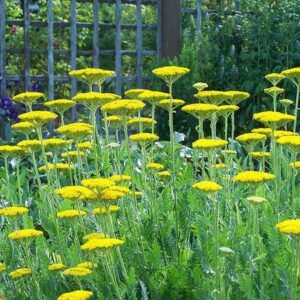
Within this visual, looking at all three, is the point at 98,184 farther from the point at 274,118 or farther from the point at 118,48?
the point at 118,48

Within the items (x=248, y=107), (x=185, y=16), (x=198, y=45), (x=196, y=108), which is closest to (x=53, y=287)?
(x=196, y=108)

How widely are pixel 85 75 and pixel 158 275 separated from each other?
704 millimetres

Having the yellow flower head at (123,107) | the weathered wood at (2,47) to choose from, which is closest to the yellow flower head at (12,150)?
the yellow flower head at (123,107)

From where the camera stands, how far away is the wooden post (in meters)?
8.33

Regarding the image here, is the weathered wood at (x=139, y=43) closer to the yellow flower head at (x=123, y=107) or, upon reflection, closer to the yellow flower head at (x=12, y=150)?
the yellow flower head at (x=12, y=150)

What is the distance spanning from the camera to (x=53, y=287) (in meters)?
3.09

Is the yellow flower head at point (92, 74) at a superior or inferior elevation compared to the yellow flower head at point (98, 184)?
superior

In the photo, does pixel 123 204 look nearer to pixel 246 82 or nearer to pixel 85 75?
pixel 85 75

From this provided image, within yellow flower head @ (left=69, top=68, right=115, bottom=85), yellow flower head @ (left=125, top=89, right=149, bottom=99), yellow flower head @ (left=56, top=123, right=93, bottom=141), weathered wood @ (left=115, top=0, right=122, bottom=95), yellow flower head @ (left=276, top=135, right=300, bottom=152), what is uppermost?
yellow flower head @ (left=69, top=68, right=115, bottom=85)

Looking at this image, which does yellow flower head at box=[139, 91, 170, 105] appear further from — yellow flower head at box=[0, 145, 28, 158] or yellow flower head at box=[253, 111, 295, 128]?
yellow flower head at box=[0, 145, 28, 158]

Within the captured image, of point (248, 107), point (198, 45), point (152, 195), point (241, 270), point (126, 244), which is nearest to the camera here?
point (241, 270)

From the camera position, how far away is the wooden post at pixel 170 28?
8328 mm

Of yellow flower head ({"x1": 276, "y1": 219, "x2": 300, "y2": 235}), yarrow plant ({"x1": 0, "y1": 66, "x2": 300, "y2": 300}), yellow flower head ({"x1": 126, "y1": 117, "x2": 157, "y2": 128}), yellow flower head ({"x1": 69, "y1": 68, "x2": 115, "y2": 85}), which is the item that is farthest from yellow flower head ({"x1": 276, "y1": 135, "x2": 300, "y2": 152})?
yellow flower head ({"x1": 126, "y1": 117, "x2": 157, "y2": 128})

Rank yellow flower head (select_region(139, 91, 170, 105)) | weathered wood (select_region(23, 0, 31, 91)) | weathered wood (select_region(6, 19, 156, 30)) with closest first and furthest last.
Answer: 1. yellow flower head (select_region(139, 91, 170, 105))
2. weathered wood (select_region(23, 0, 31, 91))
3. weathered wood (select_region(6, 19, 156, 30))
